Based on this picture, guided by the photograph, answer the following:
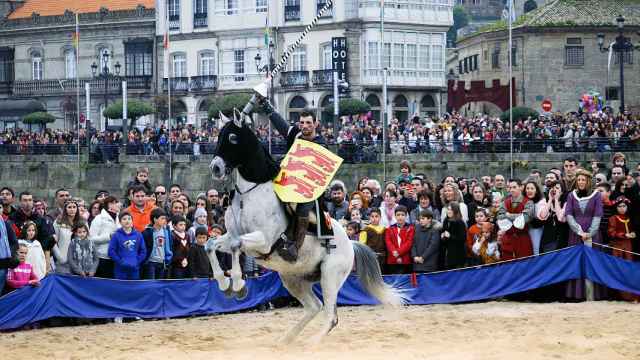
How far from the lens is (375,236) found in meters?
21.1

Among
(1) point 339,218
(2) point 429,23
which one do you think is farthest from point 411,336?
(2) point 429,23

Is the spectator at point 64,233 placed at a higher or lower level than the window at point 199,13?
lower

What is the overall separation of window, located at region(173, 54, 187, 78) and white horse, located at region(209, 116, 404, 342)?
53.9 m

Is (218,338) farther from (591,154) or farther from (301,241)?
(591,154)

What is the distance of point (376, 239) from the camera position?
21125mm

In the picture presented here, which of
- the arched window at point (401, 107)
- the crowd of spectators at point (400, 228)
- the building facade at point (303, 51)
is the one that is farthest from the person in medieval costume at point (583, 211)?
the arched window at point (401, 107)

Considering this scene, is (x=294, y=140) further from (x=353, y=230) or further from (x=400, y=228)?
(x=400, y=228)

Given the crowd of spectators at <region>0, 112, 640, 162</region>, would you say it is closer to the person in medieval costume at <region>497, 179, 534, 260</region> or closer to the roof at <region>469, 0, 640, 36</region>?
the roof at <region>469, 0, 640, 36</region>

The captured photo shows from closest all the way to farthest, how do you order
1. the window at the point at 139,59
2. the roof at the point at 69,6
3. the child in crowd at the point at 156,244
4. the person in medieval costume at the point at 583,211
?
1. the child in crowd at the point at 156,244
2. the person in medieval costume at the point at 583,211
3. the window at the point at 139,59
4. the roof at the point at 69,6

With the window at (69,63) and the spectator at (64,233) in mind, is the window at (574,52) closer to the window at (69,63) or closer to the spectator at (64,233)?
the window at (69,63)

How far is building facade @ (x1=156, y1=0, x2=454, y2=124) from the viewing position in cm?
6394

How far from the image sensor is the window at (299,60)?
65.8 m

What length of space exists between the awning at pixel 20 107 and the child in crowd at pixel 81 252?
175 feet

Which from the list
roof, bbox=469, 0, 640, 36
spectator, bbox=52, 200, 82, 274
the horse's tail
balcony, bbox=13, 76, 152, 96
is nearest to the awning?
balcony, bbox=13, 76, 152, 96
